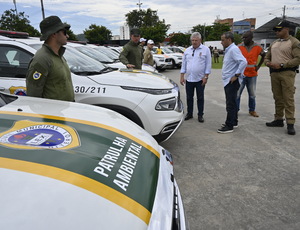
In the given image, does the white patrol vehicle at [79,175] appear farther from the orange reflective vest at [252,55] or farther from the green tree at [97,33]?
the green tree at [97,33]

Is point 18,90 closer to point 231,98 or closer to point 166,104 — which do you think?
point 166,104

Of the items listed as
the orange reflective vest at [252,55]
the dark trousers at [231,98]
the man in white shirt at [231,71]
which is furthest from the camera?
the orange reflective vest at [252,55]

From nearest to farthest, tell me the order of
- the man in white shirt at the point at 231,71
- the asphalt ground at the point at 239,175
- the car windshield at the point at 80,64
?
1. the asphalt ground at the point at 239,175
2. the car windshield at the point at 80,64
3. the man in white shirt at the point at 231,71

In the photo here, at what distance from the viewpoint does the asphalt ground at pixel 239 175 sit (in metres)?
2.31

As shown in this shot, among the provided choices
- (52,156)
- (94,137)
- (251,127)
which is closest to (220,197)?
(94,137)

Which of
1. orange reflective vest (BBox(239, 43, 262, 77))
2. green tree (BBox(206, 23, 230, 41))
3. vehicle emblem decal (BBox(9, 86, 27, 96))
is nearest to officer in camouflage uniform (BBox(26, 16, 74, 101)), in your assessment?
vehicle emblem decal (BBox(9, 86, 27, 96))

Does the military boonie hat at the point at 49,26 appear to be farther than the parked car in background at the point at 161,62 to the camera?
No

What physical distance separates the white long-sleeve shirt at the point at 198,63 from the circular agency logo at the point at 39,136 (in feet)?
12.4

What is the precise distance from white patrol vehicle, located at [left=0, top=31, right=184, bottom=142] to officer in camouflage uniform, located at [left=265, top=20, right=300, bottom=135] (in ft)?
6.88

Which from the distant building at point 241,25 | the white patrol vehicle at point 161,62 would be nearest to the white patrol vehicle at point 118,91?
the white patrol vehicle at point 161,62

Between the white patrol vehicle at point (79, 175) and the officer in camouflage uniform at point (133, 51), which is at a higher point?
the officer in camouflage uniform at point (133, 51)

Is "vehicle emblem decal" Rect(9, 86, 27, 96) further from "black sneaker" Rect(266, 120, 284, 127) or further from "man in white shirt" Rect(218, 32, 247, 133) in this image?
"black sneaker" Rect(266, 120, 284, 127)

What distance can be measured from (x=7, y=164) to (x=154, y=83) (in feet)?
8.52

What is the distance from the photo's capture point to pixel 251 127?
4.79 meters
